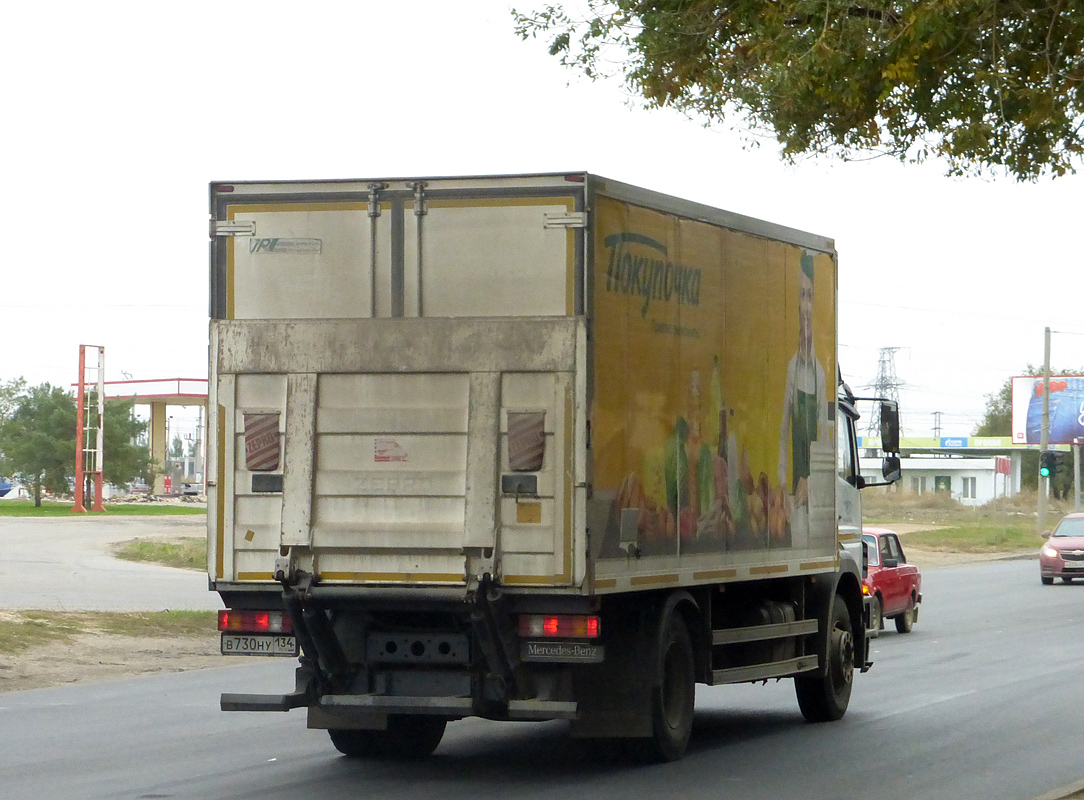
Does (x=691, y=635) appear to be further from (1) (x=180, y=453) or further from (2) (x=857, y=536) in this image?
(1) (x=180, y=453)

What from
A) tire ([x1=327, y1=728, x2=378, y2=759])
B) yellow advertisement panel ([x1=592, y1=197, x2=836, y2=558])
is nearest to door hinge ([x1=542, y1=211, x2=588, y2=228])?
yellow advertisement panel ([x1=592, y1=197, x2=836, y2=558])

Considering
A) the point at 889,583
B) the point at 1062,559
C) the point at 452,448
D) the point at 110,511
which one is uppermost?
the point at 452,448

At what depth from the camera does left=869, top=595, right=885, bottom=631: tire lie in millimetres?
20500

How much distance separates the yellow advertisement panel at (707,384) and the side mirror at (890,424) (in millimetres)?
574

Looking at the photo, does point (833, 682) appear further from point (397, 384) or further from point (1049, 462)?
point (1049, 462)

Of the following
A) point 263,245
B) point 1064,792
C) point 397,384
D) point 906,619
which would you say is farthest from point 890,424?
point 906,619

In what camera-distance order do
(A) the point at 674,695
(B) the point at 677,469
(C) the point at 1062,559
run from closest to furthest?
(B) the point at 677,469
(A) the point at 674,695
(C) the point at 1062,559

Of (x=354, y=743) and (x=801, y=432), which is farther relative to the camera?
(x=801, y=432)

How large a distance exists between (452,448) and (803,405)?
394 centimetres

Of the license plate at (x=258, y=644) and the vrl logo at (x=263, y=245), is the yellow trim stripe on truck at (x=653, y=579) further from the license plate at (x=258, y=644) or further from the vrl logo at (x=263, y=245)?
the vrl logo at (x=263, y=245)

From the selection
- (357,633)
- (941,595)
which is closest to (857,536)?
(357,633)

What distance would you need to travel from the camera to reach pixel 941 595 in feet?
102

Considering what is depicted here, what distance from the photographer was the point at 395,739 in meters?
11.0

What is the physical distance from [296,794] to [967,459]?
124626mm
